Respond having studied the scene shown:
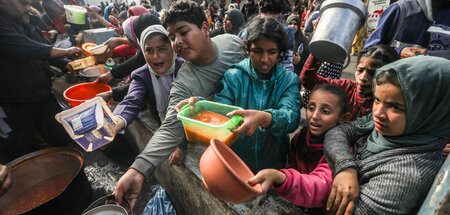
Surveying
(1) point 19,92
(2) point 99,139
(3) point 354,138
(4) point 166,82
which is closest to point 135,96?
(4) point 166,82

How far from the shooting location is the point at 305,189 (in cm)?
96

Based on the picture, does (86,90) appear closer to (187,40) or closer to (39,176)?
(39,176)

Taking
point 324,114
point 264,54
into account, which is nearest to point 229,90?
point 264,54

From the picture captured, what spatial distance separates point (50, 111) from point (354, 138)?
3749 mm

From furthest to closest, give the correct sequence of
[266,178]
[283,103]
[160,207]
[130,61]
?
[130,61], [160,207], [283,103], [266,178]

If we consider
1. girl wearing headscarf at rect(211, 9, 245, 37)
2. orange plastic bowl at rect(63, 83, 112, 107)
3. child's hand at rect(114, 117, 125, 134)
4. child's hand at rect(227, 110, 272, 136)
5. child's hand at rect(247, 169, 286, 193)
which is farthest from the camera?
girl wearing headscarf at rect(211, 9, 245, 37)

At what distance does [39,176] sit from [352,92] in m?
3.20

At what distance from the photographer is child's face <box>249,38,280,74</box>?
4.64 feet

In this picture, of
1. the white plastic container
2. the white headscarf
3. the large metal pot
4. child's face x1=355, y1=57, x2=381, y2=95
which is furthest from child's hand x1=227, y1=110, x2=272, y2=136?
the white plastic container

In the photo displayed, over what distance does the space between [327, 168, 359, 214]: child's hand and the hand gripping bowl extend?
2.04 meters

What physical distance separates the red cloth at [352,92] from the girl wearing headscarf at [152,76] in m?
1.44

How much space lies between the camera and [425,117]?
2.79 ft

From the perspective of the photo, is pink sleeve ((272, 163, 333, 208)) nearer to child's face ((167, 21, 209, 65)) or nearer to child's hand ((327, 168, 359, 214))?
child's hand ((327, 168, 359, 214))

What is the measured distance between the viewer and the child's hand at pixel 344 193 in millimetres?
845
